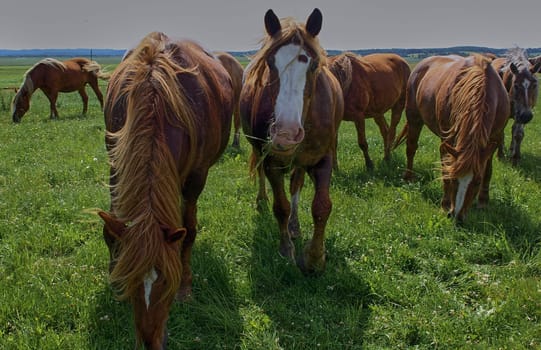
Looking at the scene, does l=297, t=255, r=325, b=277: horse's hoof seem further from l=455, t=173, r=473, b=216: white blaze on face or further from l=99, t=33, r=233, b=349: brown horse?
l=455, t=173, r=473, b=216: white blaze on face

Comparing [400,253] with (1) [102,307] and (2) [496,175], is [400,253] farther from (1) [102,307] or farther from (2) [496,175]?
(2) [496,175]

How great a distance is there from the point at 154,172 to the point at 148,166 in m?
0.05

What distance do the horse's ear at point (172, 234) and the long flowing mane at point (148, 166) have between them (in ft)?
0.09

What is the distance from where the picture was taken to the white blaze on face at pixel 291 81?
292 centimetres

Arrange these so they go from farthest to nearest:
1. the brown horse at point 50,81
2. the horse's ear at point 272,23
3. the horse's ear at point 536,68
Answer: the brown horse at point 50,81 → the horse's ear at point 536,68 → the horse's ear at point 272,23

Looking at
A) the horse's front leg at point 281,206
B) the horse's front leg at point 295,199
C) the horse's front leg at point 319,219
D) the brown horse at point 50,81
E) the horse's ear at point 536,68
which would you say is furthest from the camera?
the brown horse at point 50,81

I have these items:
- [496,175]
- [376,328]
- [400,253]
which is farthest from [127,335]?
[496,175]

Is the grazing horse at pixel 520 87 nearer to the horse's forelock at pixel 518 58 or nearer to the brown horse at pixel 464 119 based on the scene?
the horse's forelock at pixel 518 58

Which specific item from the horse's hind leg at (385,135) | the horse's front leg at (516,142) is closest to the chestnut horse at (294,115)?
the horse's hind leg at (385,135)

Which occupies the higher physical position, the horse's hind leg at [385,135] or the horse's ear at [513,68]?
the horse's ear at [513,68]

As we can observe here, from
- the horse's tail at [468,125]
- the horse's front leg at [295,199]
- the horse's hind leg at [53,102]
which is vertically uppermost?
the horse's tail at [468,125]

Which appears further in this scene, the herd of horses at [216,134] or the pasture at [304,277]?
the pasture at [304,277]

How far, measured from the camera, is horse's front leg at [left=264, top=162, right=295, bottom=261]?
4047 mm

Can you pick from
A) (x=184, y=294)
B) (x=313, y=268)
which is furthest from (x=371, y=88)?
(x=184, y=294)
